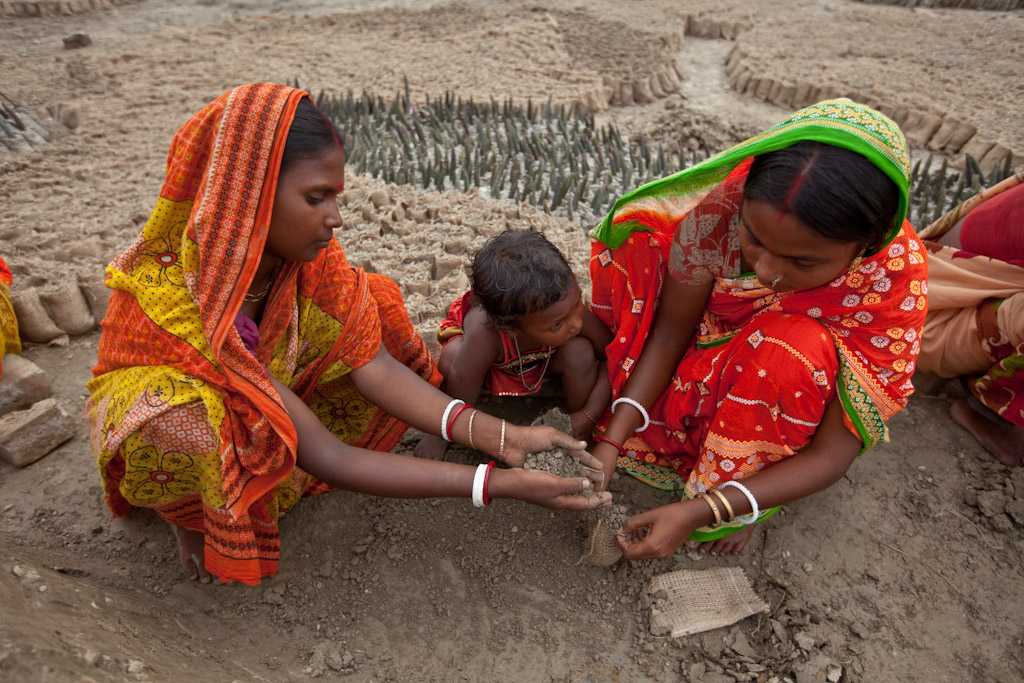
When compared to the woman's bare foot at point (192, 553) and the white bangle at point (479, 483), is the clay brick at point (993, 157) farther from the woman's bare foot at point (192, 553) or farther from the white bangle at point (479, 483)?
the woman's bare foot at point (192, 553)

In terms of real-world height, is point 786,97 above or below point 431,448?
above

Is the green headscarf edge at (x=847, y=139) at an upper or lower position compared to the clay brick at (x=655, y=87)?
upper

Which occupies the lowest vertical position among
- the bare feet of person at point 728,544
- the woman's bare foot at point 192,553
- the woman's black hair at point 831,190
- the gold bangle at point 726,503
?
the woman's bare foot at point 192,553

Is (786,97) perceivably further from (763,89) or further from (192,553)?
(192,553)

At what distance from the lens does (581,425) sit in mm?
2293

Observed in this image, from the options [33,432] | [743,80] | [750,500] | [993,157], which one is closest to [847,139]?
[750,500]

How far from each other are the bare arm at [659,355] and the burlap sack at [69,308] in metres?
2.33

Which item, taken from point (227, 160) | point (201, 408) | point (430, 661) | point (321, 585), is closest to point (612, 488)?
point (430, 661)

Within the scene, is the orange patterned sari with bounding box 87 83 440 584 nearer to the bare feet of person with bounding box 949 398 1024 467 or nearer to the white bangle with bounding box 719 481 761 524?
the white bangle with bounding box 719 481 761 524

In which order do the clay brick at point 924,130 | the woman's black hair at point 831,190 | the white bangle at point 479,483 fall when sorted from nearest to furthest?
the woman's black hair at point 831,190, the white bangle at point 479,483, the clay brick at point 924,130

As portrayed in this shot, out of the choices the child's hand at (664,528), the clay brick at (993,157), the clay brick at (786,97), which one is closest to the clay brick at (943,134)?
the clay brick at (993,157)

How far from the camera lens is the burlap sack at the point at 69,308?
2758mm

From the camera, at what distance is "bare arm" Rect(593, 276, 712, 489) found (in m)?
2.05

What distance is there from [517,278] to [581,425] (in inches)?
25.2
